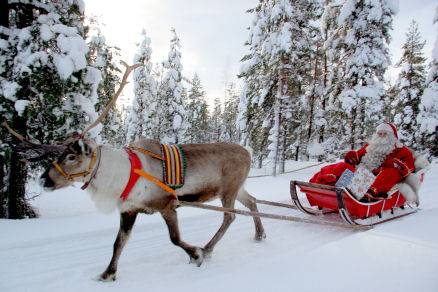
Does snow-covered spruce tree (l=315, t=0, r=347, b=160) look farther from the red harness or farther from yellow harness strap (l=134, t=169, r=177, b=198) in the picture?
the red harness

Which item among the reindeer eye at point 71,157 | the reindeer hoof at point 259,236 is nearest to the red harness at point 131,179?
the reindeer eye at point 71,157

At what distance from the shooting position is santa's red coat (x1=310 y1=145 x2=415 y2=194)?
5738 mm

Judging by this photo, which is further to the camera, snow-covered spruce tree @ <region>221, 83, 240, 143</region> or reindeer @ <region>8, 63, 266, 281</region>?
snow-covered spruce tree @ <region>221, 83, 240, 143</region>

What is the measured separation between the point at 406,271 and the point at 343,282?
0.72m

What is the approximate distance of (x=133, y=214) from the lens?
404cm

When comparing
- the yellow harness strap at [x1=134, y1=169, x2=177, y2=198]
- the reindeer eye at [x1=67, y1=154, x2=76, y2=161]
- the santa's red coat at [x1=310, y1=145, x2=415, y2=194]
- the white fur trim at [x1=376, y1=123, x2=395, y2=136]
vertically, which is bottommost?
the santa's red coat at [x1=310, y1=145, x2=415, y2=194]

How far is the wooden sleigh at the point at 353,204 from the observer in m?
5.17

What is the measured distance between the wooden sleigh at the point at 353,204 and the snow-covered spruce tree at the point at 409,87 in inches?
671

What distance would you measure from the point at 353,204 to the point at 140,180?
3.35m

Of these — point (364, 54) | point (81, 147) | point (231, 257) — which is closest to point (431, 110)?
point (364, 54)

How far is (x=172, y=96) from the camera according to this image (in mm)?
28109

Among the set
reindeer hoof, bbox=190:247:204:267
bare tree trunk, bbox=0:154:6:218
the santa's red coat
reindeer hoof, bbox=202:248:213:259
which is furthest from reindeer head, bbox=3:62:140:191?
bare tree trunk, bbox=0:154:6:218

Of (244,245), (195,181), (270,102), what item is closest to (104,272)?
(195,181)

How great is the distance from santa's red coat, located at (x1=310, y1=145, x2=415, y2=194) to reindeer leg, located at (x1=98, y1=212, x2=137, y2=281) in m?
3.66
